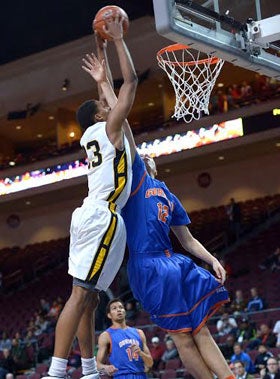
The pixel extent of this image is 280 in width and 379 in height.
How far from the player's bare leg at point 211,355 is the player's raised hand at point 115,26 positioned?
187cm

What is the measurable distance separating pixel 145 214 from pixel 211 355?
0.96m

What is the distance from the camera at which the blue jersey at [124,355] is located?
782cm

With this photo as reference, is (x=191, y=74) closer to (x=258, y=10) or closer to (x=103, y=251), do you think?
(x=258, y=10)

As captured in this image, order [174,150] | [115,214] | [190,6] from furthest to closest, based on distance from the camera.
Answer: [174,150] < [190,6] < [115,214]

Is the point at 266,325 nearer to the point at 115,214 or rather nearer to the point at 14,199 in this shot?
the point at 115,214

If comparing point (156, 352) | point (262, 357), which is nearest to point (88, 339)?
point (262, 357)

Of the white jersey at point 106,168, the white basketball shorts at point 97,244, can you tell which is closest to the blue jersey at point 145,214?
the white jersey at point 106,168

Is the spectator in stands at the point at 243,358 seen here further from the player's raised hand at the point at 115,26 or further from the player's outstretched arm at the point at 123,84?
the player's raised hand at the point at 115,26

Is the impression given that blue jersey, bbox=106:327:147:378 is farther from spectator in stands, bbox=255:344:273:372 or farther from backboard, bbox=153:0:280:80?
spectator in stands, bbox=255:344:273:372

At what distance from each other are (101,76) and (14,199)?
23394mm

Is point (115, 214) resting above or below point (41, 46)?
below

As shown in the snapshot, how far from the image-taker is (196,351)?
480cm

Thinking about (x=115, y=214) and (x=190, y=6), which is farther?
(x=190, y=6)

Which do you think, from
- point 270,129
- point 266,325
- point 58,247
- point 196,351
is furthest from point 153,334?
point 58,247
